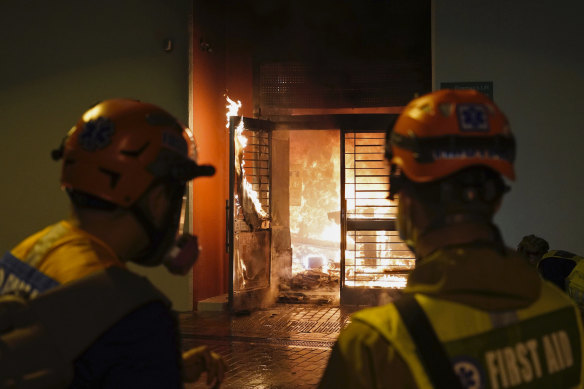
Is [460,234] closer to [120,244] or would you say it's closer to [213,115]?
[120,244]

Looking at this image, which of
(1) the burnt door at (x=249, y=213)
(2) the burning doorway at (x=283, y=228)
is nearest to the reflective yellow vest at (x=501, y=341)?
(2) the burning doorway at (x=283, y=228)

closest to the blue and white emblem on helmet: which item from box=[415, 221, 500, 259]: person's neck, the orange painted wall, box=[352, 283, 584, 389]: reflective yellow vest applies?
box=[352, 283, 584, 389]: reflective yellow vest

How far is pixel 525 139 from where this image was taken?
8641 mm

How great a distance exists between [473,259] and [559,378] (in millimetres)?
381

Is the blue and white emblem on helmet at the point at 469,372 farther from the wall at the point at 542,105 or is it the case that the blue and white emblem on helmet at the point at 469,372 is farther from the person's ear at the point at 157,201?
the wall at the point at 542,105

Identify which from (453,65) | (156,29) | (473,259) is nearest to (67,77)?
(156,29)

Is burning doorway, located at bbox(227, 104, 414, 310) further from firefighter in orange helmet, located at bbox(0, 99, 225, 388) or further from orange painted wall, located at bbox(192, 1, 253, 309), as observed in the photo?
firefighter in orange helmet, located at bbox(0, 99, 225, 388)

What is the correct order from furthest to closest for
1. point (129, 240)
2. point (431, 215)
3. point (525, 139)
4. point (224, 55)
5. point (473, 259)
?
point (224, 55) < point (525, 139) < point (129, 240) < point (431, 215) < point (473, 259)

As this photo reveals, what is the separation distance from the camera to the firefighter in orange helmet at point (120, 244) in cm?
170

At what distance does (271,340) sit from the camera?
8.21 m

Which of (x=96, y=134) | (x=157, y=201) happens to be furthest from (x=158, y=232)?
(x=96, y=134)

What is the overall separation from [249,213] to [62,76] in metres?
3.40

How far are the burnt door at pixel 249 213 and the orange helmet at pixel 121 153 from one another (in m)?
7.29

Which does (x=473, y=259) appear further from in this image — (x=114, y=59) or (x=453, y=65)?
(x=114, y=59)
